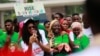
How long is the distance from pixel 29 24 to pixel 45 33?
0.23 metres

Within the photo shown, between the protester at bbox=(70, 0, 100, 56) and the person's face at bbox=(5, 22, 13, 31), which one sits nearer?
the protester at bbox=(70, 0, 100, 56)

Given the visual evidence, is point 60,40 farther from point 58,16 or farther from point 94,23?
point 94,23

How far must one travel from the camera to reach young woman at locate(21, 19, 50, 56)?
3.82m

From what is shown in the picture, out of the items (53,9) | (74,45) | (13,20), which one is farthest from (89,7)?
(53,9)

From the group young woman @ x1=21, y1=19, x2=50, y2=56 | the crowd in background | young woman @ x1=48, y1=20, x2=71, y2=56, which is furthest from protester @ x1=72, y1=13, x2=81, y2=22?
young woman @ x1=21, y1=19, x2=50, y2=56

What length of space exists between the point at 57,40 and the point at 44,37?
184 mm

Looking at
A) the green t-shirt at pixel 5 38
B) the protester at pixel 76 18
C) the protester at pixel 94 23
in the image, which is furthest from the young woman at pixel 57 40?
the protester at pixel 94 23

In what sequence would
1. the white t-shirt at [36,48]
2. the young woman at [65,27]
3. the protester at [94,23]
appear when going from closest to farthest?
the protester at [94,23], the white t-shirt at [36,48], the young woman at [65,27]

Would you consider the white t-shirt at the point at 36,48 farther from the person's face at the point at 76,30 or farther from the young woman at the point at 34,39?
the person's face at the point at 76,30

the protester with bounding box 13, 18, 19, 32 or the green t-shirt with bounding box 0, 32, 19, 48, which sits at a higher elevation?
the protester with bounding box 13, 18, 19, 32

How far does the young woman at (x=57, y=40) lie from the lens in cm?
383

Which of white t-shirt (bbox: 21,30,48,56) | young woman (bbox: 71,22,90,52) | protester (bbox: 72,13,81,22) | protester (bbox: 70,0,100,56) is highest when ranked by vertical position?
protester (bbox: 70,0,100,56)

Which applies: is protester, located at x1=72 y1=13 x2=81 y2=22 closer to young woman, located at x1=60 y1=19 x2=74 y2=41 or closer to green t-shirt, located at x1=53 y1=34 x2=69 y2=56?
young woman, located at x1=60 y1=19 x2=74 y2=41

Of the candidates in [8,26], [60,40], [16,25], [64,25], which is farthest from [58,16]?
[8,26]
